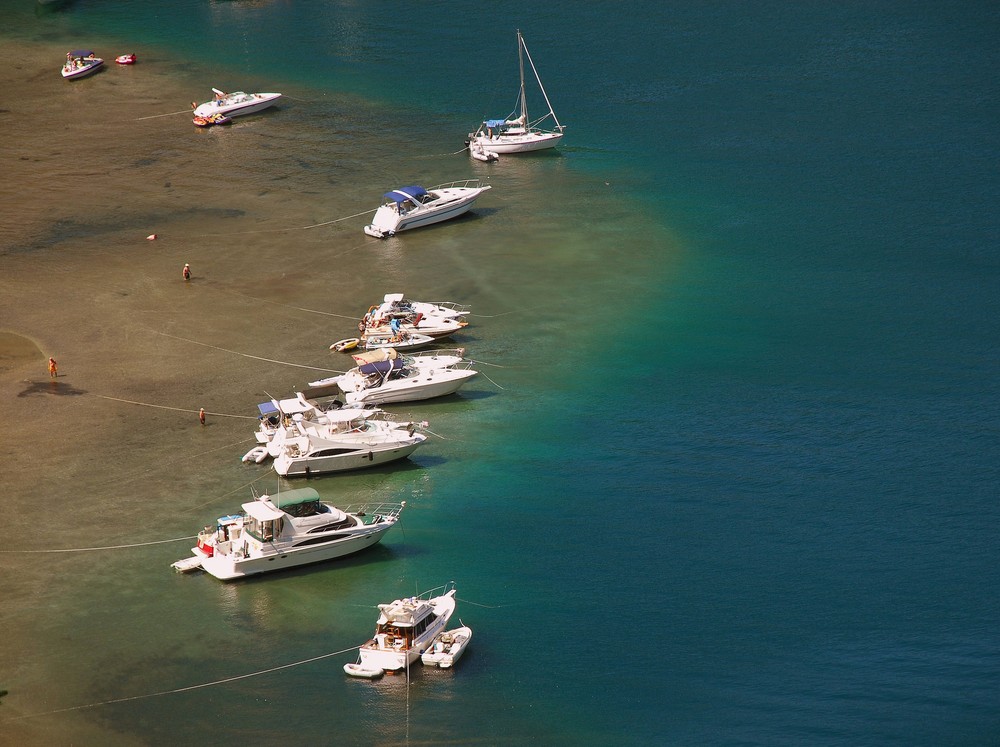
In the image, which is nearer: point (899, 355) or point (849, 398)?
point (849, 398)

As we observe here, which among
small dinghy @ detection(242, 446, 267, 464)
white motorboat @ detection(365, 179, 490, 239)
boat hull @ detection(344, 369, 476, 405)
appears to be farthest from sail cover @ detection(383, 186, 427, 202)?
small dinghy @ detection(242, 446, 267, 464)

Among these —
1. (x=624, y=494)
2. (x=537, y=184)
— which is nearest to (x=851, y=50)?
(x=537, y=184)

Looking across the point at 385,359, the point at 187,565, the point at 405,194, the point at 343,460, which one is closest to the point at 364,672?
the point at 187,565

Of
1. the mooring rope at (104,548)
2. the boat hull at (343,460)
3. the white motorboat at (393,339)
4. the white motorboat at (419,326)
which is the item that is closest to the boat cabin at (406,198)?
the white motorboat at (419,326)

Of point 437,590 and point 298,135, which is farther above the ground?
point 298,135

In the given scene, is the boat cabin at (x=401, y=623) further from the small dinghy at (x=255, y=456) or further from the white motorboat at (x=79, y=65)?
the white motorboat at (x=79, y=65)

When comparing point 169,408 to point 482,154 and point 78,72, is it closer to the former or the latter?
point 482,154

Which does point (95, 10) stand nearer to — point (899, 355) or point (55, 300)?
point (55, 300)

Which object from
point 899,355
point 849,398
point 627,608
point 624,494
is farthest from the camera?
point 899,355
